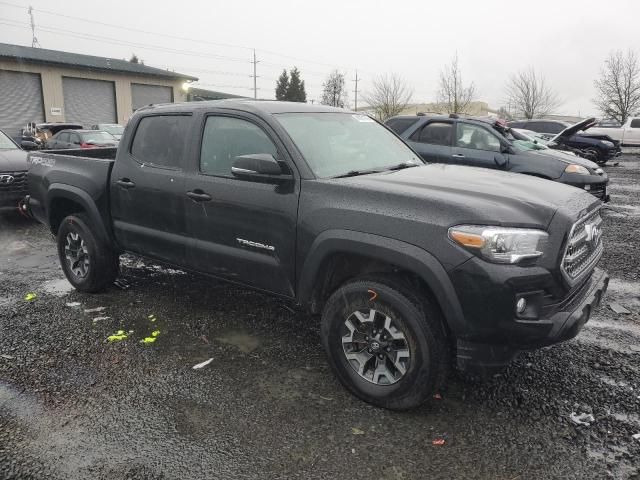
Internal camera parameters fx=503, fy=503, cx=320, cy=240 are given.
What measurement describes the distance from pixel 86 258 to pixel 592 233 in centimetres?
448

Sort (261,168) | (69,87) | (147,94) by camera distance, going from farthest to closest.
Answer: (147,94) < (69,87) < (261,168)

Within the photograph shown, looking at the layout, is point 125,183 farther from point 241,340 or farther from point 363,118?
point 363,118

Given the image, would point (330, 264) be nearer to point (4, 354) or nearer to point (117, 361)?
point (117, 361)

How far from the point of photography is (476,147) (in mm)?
8820

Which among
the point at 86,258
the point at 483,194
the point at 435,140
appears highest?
the point at 435,140

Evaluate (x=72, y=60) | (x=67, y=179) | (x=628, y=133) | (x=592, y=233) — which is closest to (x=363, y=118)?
(x=592, y=233)

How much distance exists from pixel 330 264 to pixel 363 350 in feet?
1.91

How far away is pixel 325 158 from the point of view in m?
3.58

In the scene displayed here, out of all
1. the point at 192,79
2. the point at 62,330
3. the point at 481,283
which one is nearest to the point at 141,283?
the point at 62,330

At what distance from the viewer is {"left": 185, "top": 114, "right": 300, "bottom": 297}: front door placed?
3.41m

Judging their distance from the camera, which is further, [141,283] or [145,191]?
[141,283]

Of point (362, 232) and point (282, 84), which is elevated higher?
point (282, 84)

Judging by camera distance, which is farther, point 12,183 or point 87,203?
point 12,183

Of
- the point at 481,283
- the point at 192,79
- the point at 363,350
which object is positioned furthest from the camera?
the point at 192,79
